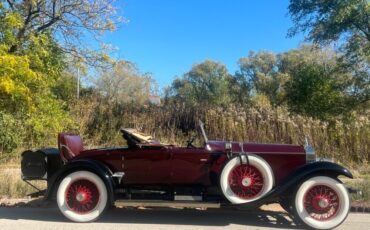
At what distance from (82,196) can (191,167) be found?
5.02 ft

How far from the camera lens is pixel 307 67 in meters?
16.9

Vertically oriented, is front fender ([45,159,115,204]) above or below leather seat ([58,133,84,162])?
below

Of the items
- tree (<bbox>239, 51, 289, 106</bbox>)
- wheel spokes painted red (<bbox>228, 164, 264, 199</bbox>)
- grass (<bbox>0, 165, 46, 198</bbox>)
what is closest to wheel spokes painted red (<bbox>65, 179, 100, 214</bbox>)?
wheel spokes painted red (<bbox>228, 164, 264, 199</bbox>)

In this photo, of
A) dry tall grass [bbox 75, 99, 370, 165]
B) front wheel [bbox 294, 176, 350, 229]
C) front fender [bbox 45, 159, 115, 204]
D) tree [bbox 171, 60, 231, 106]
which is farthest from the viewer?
tree [bbox 171, 60, 231, 106]

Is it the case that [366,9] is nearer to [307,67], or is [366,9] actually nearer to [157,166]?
[307,67]

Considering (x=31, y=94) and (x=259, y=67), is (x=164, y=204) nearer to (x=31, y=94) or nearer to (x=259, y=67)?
(x=31, y=94)

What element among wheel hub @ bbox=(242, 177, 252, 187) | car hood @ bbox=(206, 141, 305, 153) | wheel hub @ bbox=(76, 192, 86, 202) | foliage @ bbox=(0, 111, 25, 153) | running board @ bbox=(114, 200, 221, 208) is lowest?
running board @ bbox=(114, 200, 221, 208)

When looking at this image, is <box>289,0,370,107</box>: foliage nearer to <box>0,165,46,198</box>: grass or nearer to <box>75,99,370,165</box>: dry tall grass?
<box>75,99,370,165</box>: dry tall grass

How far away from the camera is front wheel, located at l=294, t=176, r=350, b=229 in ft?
22.1

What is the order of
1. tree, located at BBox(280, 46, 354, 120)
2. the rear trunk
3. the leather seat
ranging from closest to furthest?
the leather seat, the rear trunk, tree, located at BBox(280, 46, 354, 120)

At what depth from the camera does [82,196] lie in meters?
7.16

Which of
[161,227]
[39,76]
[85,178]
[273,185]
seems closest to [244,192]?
[273,185]

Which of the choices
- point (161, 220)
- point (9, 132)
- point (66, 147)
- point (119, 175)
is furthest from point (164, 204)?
point (9, 132)

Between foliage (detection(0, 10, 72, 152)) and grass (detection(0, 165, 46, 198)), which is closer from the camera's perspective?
grass (detection(0, 165, 46, 198))
